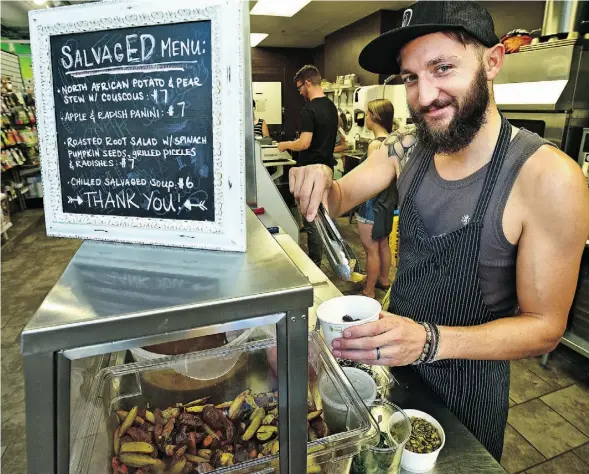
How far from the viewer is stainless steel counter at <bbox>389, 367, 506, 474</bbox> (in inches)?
36.3

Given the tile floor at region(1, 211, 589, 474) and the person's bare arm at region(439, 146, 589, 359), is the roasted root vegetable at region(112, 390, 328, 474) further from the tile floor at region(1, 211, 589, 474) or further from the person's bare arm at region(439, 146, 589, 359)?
the tile floor at region(1, 211, 589, 474)

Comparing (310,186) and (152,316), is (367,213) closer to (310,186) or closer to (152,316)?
(310,186)

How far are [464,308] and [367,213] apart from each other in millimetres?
2846

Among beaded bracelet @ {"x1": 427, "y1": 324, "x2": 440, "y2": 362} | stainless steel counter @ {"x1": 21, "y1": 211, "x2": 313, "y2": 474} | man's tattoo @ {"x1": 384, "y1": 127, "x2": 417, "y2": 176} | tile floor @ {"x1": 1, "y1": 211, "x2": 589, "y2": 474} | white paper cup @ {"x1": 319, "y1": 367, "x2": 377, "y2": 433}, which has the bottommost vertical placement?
tile floor @ {"x1": 1, "y1": 211, "x2": 589, "y2": 474}

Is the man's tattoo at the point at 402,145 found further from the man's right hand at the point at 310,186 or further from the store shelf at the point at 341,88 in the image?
the store shelf at the point at 341,88

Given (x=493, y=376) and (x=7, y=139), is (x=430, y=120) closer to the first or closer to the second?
(x=493, y=376)

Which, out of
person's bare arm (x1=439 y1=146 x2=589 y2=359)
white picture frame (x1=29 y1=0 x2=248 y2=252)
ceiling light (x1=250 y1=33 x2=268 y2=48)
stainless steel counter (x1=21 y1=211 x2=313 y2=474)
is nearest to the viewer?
stainless steel counter (x1=21 y1=211 x2=313 y2=474)

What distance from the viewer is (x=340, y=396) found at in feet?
3.18

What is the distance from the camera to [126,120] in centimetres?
75

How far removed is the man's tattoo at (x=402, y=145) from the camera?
161 cm

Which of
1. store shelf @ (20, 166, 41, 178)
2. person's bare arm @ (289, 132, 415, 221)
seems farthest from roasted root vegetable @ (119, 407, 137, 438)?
store shelf @ (20, 166, 41, 178)

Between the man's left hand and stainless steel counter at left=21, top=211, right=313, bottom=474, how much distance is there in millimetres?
265

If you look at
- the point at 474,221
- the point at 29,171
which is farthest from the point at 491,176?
the point at 29,171

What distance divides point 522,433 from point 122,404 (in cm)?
235
